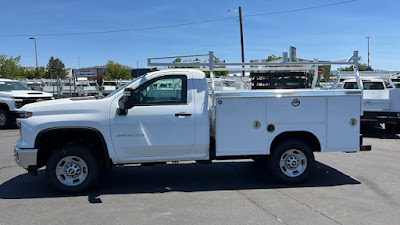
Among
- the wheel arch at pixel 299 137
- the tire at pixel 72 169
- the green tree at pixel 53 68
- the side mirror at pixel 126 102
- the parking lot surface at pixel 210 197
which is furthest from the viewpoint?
the green tree at pixel 53 68

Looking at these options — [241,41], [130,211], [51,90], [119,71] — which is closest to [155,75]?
[130,211]

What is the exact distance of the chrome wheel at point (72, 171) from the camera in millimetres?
5516

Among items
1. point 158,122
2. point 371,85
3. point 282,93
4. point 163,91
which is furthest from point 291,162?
point 371,85

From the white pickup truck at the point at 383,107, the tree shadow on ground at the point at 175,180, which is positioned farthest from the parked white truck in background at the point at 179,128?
the white pickup truck at the point at 383,107

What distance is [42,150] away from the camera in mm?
5633

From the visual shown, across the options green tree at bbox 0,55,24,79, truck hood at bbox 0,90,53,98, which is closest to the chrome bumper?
truck hood at bbox 0,90,53,98

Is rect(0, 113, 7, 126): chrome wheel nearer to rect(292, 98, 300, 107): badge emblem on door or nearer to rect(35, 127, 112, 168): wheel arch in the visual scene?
rect(35, 127, 112, 168): wheel arch

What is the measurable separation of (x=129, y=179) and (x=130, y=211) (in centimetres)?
174

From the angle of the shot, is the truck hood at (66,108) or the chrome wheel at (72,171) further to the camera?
the chrome wheel at (72,171)

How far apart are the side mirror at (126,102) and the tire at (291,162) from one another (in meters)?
2.59

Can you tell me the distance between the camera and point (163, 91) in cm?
572

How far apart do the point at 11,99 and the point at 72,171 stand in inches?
414

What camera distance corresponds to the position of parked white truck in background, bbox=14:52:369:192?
5.41 meters

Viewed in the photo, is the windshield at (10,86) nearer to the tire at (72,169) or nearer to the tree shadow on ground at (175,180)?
the tree shadow on ground at (175,180)
